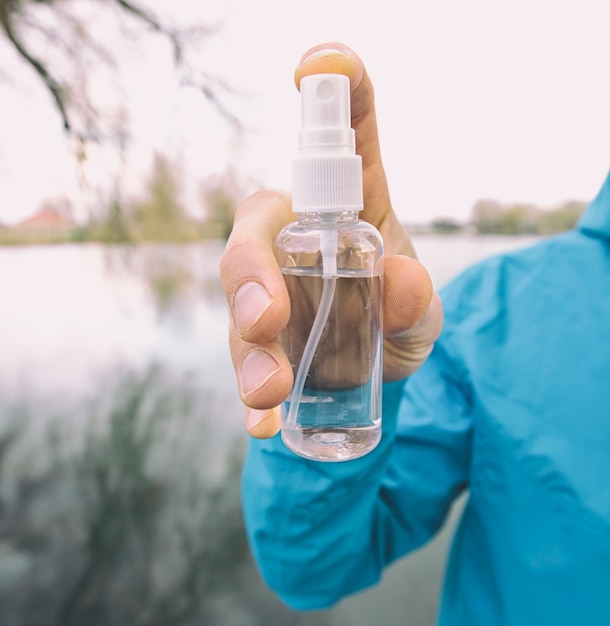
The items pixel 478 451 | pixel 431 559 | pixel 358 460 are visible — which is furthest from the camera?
pixel 431 559

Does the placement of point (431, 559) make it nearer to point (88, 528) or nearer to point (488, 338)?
point (88, 528)

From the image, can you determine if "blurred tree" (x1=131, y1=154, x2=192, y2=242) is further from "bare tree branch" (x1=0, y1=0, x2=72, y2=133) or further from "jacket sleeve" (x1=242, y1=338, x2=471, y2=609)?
"jacket sleeve" (x1=242, y1=338, x2=471, y2=609)

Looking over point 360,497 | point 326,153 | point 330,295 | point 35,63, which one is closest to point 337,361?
point 330,295

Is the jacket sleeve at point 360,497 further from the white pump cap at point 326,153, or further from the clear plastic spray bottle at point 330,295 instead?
the white pump cap at point 326,153

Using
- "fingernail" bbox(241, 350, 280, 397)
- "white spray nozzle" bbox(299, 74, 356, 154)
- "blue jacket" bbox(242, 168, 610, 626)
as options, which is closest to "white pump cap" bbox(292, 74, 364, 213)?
"white spray nozzle" bbox(299, 74, 356, 154)

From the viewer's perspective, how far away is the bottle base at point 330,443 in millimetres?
405

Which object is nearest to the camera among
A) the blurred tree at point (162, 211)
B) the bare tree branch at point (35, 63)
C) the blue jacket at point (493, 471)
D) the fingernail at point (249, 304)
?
the fingernail at point (249, 304)

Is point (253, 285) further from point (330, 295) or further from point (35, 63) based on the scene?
point (35, 63)

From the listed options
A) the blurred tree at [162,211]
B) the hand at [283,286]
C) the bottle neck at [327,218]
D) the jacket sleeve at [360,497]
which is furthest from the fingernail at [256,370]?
the blurred tree at [162,211]

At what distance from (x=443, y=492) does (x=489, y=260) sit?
35cm

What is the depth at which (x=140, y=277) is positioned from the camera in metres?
1.89

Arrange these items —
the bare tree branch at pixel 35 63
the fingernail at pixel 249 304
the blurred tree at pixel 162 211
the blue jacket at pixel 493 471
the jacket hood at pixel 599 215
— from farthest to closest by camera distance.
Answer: the blurred tree at pixel 162 211, the bare tree branch at pixel 35 63, the jacket hood at pixel 599 215, the blue jacket at pixel 493 471, the fingernail at pixel 249 304

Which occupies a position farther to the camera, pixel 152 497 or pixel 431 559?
pixel 152 497

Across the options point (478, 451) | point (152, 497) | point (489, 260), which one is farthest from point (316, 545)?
point (152, 497)
